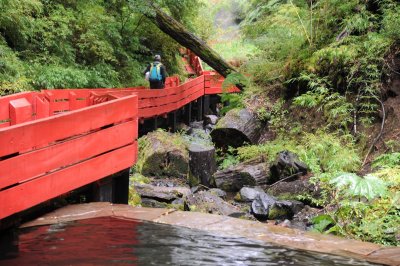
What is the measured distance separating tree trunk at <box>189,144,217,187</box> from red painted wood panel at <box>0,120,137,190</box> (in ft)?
11.6

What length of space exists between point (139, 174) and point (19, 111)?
15.1ft

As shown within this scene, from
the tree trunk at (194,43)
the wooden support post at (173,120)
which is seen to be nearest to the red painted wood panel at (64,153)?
the wooden support post at (173,120)

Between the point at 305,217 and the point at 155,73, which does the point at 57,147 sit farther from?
the point at 155,73

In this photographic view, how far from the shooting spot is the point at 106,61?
19484 millimetres

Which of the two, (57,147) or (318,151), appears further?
(318,151)

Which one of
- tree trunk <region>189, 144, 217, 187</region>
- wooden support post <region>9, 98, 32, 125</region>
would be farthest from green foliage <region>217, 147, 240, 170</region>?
wooden support post <region>9, 98, 32, 125</region>

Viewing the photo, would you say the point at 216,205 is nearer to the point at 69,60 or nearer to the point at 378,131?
the point at 378,131

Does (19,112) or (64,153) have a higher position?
(19,112)

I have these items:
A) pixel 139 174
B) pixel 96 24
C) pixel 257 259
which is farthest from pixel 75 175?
pixel 96 24

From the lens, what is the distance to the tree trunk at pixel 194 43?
1811 centimetres

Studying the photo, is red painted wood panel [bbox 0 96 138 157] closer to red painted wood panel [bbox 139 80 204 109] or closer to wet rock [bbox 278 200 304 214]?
wet rock [bbox 278 200 304 214]

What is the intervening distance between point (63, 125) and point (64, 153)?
0.33 m

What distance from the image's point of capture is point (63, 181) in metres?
6.19

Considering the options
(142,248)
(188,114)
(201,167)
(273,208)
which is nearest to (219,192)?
(201,167)
